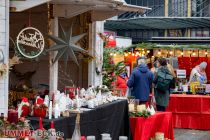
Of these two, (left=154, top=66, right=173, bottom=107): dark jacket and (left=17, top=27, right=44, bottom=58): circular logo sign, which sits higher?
(left=17, top=27, right=44, bottom=58): circular logo sign

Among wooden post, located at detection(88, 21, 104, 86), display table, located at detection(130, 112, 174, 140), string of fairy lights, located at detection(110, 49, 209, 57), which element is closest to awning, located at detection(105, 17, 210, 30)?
string of fairy lights, located at detection(110, 49, 209, 57)

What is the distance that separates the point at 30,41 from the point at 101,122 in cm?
177

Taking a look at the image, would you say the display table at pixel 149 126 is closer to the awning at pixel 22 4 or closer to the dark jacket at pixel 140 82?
the dark jacket at pixel 140 82

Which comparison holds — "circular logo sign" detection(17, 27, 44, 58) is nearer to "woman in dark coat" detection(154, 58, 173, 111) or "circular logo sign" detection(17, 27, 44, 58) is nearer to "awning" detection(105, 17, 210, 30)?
"woman in dark coat" detection(154, 58, 173, 111)

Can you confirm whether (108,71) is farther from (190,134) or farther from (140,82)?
(190,134)

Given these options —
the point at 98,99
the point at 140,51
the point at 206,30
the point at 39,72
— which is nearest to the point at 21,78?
the point at 39,72

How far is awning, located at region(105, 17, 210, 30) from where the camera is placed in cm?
3806

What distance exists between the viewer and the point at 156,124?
8.81 metres

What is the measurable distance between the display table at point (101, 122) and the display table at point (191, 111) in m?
3.75

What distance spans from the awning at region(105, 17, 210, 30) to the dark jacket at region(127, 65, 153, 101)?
27458 mm

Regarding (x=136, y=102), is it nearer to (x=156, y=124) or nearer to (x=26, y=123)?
(x=156, y=124)

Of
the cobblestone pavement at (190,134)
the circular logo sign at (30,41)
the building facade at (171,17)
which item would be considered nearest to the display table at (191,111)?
the cobblestone pavement at (190,134)

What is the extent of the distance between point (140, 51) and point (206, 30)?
77.6 feet

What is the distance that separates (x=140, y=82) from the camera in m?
9.95
